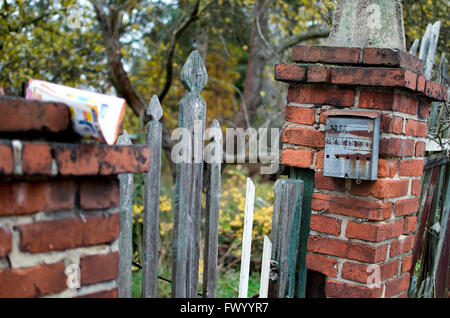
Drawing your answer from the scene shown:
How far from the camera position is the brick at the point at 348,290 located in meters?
2.01

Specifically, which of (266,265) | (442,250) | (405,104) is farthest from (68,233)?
(442,250)

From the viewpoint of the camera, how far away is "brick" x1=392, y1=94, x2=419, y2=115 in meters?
1.99

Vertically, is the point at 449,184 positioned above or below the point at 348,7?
below

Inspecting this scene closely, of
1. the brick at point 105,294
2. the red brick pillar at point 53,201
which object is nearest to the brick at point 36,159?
the red brick pillar at point 53,201

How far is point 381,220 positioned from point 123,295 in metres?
1.21

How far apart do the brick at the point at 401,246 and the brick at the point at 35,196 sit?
1.59 metres

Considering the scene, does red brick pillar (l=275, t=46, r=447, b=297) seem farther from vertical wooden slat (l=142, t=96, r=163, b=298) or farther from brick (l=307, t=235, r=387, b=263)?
vertical wooden slat (l=142, t=96, r=163, b=298)

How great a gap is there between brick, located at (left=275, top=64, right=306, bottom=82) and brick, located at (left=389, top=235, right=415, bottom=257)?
3.12 ft

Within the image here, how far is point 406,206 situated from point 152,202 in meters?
1.35

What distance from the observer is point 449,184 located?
9.99 ft

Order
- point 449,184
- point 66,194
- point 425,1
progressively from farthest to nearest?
point 425,1 → point 449,184 → point 66,194

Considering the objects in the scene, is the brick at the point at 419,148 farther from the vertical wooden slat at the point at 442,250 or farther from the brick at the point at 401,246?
the vertical wooden slat at the point at 442,250

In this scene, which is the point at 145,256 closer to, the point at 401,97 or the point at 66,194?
the point at 66,194
